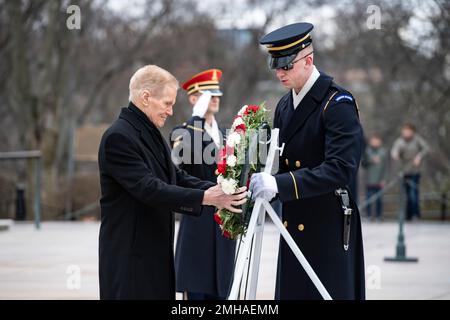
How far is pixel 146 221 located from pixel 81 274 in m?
5.51

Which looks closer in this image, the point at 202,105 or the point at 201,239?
the point at 201,239

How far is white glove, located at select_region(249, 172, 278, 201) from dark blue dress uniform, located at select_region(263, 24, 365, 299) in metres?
0.11

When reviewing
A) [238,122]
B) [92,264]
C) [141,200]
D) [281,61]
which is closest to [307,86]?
[281,61]

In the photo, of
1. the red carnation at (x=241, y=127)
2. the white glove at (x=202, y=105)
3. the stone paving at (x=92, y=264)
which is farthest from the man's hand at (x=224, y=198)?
the stone paving at (x=92, y=264)

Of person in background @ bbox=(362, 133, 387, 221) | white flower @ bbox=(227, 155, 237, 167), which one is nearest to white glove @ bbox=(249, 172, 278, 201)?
white flower @ bbox=(227, 155, 237, 167)

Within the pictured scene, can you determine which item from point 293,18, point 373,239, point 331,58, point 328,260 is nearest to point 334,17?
point 293,18

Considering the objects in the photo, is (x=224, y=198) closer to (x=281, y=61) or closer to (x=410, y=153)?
(x=281, y=61)

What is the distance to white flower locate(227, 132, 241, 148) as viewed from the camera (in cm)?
497

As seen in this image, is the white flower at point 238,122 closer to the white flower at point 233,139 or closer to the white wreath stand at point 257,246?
the white flower at point 233,139

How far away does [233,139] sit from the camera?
498cm

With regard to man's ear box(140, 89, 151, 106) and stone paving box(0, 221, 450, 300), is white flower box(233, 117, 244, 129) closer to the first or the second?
man's ear box(140, 89, 151, 106)

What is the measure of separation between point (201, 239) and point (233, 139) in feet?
10.6

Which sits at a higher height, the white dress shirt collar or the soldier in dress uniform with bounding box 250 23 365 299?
the white dress shirt collar

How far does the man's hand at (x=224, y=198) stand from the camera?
16.2 feet
